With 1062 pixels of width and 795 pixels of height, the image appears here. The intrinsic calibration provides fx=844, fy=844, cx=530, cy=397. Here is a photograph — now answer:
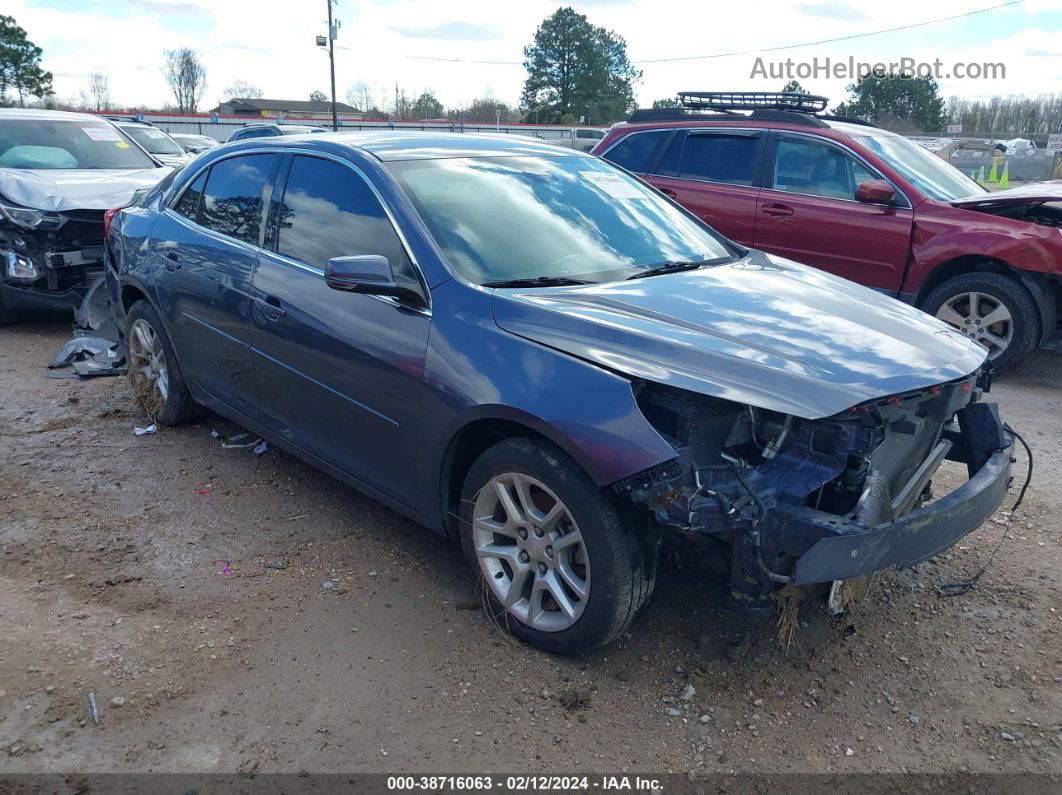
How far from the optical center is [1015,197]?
6371 mm

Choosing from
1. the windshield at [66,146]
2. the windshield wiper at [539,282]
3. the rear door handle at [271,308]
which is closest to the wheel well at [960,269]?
the windshield wiper at [539,282]

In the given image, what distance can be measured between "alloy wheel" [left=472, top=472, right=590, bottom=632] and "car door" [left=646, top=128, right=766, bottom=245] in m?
5.05

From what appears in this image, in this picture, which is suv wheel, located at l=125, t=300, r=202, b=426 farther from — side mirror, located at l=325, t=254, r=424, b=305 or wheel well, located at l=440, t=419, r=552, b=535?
wheel well, located at l=440, t=419, r=552, b=535

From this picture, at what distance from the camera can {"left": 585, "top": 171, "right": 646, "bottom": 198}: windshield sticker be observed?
4199 millimetres

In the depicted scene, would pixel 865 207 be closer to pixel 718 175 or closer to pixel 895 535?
pixel 718 175

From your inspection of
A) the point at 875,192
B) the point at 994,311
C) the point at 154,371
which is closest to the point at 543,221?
the point at 154,371

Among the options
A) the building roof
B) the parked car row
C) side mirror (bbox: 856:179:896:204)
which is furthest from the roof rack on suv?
the building roof

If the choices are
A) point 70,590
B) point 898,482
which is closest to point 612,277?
point 898,482

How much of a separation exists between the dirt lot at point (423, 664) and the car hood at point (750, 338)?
0.78 metres

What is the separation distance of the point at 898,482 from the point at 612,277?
136 centimetres

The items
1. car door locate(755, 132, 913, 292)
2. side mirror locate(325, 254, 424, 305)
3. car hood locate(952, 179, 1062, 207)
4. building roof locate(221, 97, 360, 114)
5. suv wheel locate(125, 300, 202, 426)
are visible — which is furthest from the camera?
building roof locate(221, 97, 360, 114)

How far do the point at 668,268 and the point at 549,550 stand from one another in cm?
147

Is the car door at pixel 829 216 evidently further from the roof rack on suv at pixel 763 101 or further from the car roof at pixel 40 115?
the car roof at pixel 40 115

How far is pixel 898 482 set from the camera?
3.08 metres
